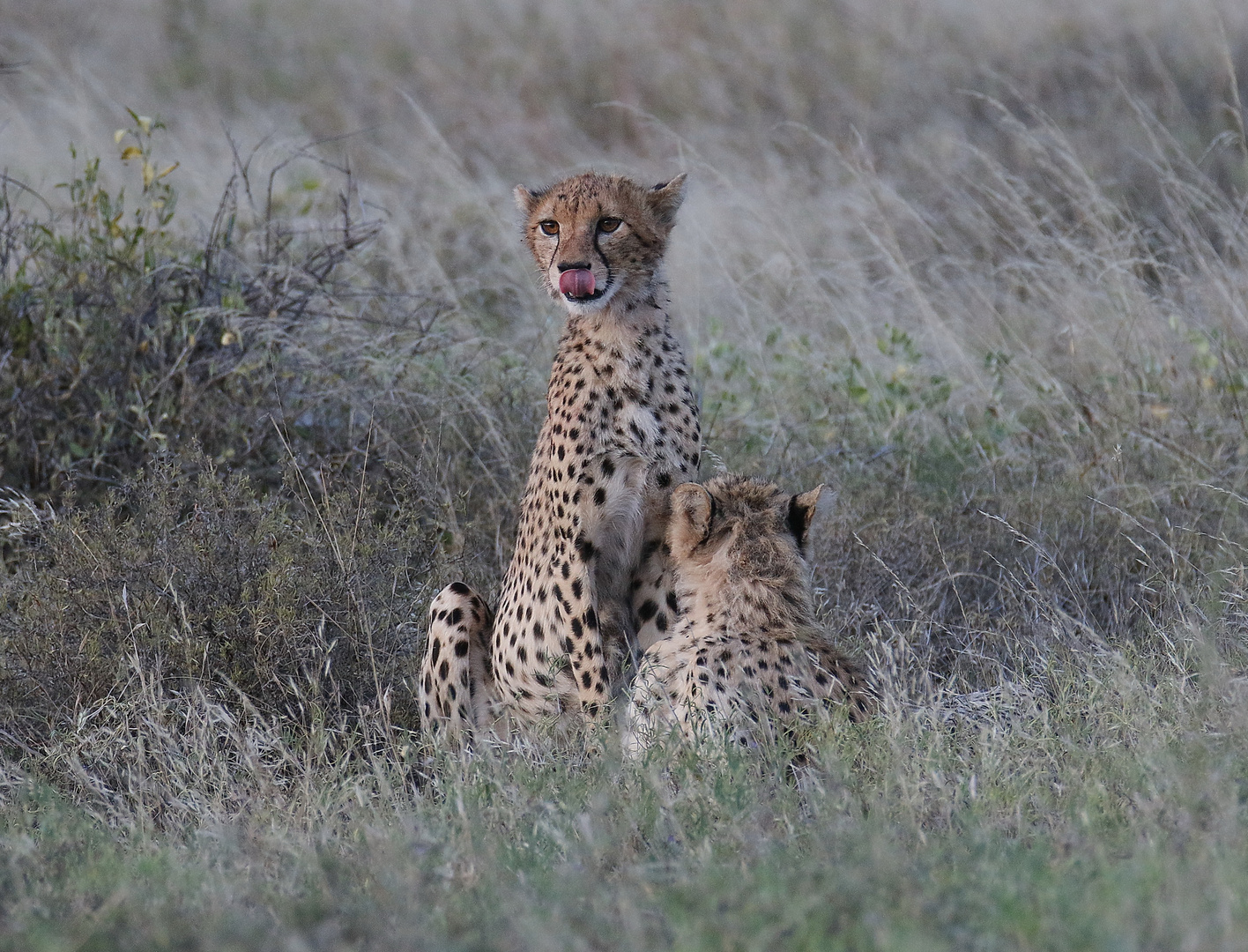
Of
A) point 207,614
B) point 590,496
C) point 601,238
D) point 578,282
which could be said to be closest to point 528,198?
point 601,238

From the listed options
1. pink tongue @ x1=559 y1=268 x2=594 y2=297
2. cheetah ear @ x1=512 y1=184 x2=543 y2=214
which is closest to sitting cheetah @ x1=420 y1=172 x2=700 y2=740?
pink tongue @ x1=559 y1=268 x2=594 y2=297

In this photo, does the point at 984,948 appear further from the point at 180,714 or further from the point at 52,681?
the point at 52,681

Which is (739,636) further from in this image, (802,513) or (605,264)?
(605,264)

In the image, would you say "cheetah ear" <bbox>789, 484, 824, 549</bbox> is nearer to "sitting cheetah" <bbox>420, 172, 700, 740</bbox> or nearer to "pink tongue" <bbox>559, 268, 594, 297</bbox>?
"sitting cheetah" <bbox>420, 172, 700, 740</bbox>

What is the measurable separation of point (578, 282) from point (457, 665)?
973mm

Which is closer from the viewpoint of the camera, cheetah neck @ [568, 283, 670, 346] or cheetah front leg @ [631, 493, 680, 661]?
cheetah front leg @ [631, 493, 680, 661]

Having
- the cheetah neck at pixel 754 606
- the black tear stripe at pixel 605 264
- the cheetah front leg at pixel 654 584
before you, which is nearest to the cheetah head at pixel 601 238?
the black tear stripe at pixel 605 264

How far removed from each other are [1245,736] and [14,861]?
1995 millimetres

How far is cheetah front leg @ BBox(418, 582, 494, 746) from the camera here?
3629 millimetres

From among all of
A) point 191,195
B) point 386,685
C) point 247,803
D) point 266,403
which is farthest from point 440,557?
point 191,195

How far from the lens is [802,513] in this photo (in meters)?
3.26

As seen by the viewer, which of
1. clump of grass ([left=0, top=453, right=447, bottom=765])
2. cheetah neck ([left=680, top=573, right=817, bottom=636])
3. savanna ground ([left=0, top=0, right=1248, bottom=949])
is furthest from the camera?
clump of grass ([left=0, top=453, right=447, bottom=765])

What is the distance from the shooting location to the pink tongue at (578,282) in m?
3.52

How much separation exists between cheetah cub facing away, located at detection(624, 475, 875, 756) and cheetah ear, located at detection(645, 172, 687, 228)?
2.52 feet
